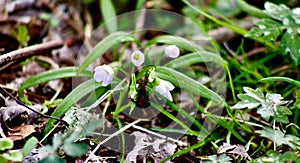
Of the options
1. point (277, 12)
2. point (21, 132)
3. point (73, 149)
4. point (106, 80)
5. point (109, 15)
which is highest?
point (109, 15)

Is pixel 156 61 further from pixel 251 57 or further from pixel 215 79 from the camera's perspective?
pixel 251 57

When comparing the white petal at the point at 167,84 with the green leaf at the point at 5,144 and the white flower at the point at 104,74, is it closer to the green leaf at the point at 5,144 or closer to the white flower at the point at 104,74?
the white flower at the point at 104,74

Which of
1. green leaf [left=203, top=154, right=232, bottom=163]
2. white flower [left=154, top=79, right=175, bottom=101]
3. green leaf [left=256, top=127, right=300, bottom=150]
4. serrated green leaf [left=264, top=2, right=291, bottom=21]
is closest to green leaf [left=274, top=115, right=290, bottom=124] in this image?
green leaf [left=256, top=127, right=300, bottom=150]

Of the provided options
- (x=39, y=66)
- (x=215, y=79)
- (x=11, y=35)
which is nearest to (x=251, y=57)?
(x=215, y=79)

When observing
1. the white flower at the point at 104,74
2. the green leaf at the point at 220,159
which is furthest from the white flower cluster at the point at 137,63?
the green leaf at the point at 220,159

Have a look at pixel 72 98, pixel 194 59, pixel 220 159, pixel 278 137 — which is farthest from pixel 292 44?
pixel 72 98

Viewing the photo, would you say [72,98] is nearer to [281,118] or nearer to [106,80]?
[106,80]

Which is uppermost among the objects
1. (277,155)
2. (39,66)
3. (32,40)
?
→ (32,40)
